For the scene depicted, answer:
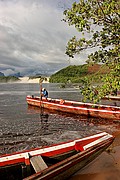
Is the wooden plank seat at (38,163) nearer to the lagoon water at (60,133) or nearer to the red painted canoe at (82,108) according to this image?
the lagoon water at (60,133)

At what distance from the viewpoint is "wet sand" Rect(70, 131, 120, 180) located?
9461 mm

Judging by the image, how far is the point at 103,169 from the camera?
10172 mm

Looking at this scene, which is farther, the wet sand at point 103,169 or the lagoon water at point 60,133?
the lagoon water at point 60,133

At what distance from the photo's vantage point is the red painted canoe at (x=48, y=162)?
8172 mm

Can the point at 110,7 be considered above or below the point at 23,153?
above

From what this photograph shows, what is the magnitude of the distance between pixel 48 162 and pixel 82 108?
59.9 ft

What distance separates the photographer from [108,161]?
11125 millimetres

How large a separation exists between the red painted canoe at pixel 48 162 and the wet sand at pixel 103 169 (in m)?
0.33

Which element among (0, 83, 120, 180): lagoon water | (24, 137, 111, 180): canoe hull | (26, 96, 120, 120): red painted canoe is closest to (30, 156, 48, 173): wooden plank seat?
(24, 137, 111, 180): canoe hull

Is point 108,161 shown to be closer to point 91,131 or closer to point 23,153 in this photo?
point 23,153

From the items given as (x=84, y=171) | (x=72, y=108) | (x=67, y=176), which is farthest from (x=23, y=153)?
(x=72, y=108)

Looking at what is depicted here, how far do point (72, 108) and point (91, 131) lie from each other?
863 centimetres

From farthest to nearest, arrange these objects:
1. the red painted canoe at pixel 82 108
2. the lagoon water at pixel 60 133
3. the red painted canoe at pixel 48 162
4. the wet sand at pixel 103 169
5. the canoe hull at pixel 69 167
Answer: the red painted canoe at pixel 82 108 < the lagoon water at pixel 60 133 < the wet sand at pixel 103 169 < the red painted canoe at pixel 48 162 < the canoe hull at pixel 69 167

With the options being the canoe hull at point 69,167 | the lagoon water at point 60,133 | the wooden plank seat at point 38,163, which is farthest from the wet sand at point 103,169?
the wooden plank seat at point 38,163
